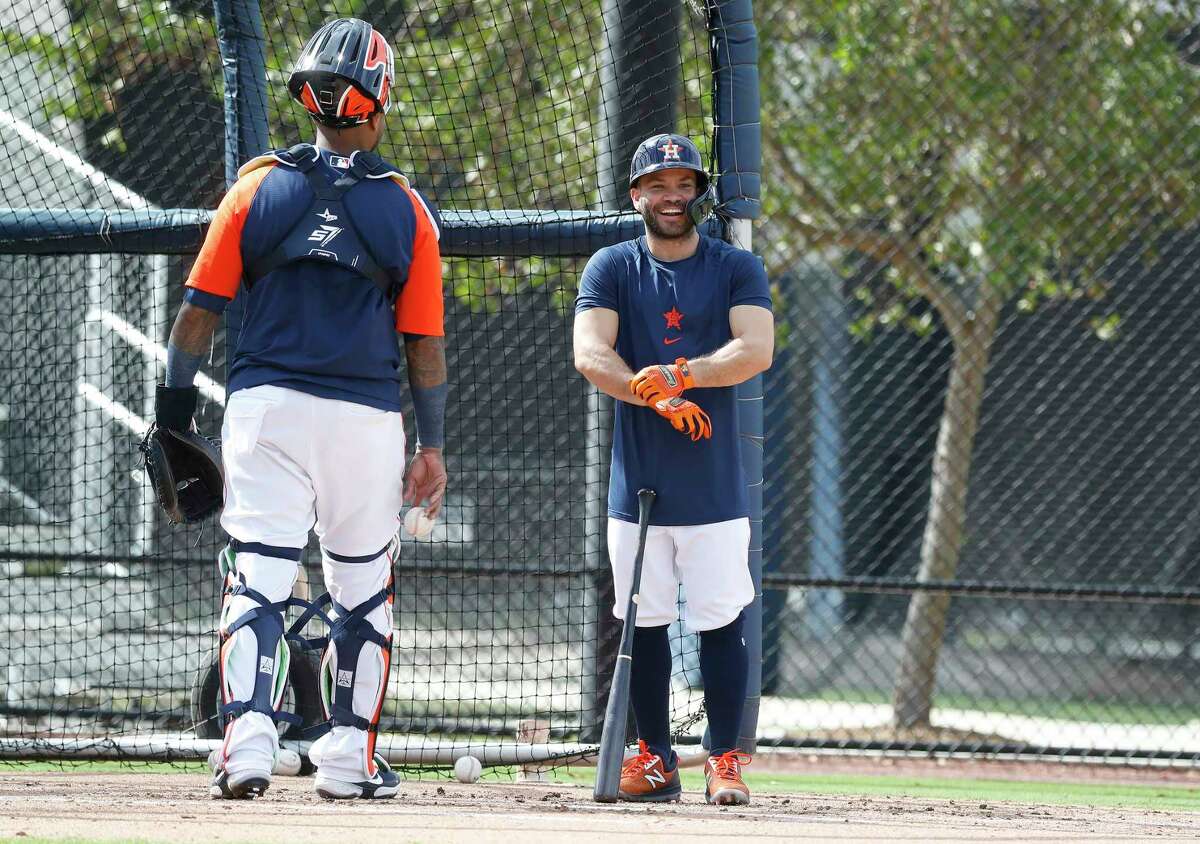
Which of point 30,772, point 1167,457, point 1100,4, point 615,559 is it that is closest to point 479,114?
point 615,559

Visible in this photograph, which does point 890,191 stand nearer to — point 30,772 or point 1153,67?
point 1153,67

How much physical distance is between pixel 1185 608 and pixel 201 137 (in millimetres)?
7381

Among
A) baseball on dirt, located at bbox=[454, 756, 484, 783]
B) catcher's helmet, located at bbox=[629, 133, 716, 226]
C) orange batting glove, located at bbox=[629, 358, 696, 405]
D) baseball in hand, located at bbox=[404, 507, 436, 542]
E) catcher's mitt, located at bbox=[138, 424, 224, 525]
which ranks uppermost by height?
catcher's helmet, located at bbox=[629, 133, 716, 226]

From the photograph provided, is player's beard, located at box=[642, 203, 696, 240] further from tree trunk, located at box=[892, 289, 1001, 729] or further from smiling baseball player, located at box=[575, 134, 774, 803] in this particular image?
tree trunk, located at box=[892, 289, 1001, 729]

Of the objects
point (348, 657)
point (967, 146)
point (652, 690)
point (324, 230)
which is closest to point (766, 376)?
point (967, 146)

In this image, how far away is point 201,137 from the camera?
5.87m

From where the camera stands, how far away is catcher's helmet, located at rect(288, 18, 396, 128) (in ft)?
11.8

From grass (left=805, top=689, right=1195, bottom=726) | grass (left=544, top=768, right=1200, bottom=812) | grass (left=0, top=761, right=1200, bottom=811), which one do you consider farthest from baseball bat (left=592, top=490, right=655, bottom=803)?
grass (left=805, top=689, right=1195, bottom=726)

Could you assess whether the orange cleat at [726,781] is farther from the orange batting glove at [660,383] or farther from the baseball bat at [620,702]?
the orange batting glove at [660,383]

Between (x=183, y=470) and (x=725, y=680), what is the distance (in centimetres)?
167

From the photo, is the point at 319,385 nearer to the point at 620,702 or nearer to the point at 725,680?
the point at 620,702

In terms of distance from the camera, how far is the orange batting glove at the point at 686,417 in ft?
12.8

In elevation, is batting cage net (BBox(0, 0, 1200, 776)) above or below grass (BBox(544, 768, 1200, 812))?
above

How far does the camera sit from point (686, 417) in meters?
3.94
